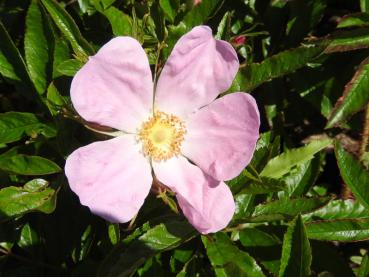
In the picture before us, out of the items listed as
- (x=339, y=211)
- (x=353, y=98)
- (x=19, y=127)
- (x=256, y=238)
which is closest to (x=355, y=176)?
(x=339, y=211)

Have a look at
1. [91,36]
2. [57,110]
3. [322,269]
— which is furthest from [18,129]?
[322,269]

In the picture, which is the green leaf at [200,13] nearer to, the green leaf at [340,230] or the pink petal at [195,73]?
the pink petal at [195,73]

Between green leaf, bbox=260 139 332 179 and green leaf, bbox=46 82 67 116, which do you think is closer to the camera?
green leaf, bbox=46 82 67 116

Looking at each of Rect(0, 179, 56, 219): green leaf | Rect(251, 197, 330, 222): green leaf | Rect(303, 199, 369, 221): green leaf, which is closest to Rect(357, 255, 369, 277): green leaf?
Rect(303, 199, 369, 221): green leaf

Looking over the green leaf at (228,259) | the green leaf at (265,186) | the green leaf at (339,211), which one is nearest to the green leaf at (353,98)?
the green leaf at (339,211)

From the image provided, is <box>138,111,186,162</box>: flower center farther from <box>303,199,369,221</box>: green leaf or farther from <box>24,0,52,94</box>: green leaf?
<box>303,199,369,221</box>: green leaf
